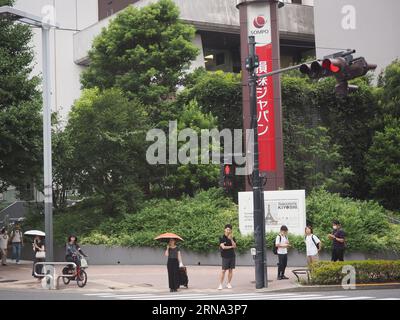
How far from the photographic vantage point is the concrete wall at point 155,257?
1077 inches

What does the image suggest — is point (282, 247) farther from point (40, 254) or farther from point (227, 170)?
point (40, 254)

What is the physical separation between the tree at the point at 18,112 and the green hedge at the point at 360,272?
1263 cm

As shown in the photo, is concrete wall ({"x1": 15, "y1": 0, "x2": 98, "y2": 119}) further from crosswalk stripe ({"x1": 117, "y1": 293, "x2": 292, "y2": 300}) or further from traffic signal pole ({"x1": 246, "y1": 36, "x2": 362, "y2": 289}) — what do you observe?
crosswalk stripe ({"x1": 117, "y1": 293, "x2": 292, "y2": 300})

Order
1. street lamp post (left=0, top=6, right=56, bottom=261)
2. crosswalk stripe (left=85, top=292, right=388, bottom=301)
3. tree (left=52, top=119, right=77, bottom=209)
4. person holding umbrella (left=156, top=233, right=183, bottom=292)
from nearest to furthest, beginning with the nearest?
1. crosswalk stripe (left=85, top=292, right=388, bottom=301)
2. person holding umbrella (left=156, top=233, right=183, bottom=292)
3. street lamp post (left=0, top=6, right=56, bottom=261)
4. tree (left=52, top=119, right=77, bottom=209)

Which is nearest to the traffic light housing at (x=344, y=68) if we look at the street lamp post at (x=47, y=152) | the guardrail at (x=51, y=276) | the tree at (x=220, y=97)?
the street lamp post at (x=47, y=152)

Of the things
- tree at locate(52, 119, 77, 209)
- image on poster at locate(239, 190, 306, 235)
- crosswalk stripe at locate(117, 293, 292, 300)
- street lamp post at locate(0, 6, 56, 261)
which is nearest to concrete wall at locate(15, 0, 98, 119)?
tree at locate(52, 119, 77, 209)

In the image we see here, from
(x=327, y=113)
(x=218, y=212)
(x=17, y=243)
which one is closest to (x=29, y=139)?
(x=17, y=243)

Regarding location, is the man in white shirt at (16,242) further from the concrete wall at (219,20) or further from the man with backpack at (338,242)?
the concrete wall at (219,20)

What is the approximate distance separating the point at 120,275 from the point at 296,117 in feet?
52.2

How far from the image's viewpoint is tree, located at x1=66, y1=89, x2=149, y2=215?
3116cm

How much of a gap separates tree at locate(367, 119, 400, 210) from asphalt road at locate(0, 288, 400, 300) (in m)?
16.8

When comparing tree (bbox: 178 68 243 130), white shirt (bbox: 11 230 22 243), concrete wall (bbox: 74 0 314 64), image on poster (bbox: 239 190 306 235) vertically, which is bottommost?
white shirt (bbox: 11 230 22 243)

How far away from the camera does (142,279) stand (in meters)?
24.2
